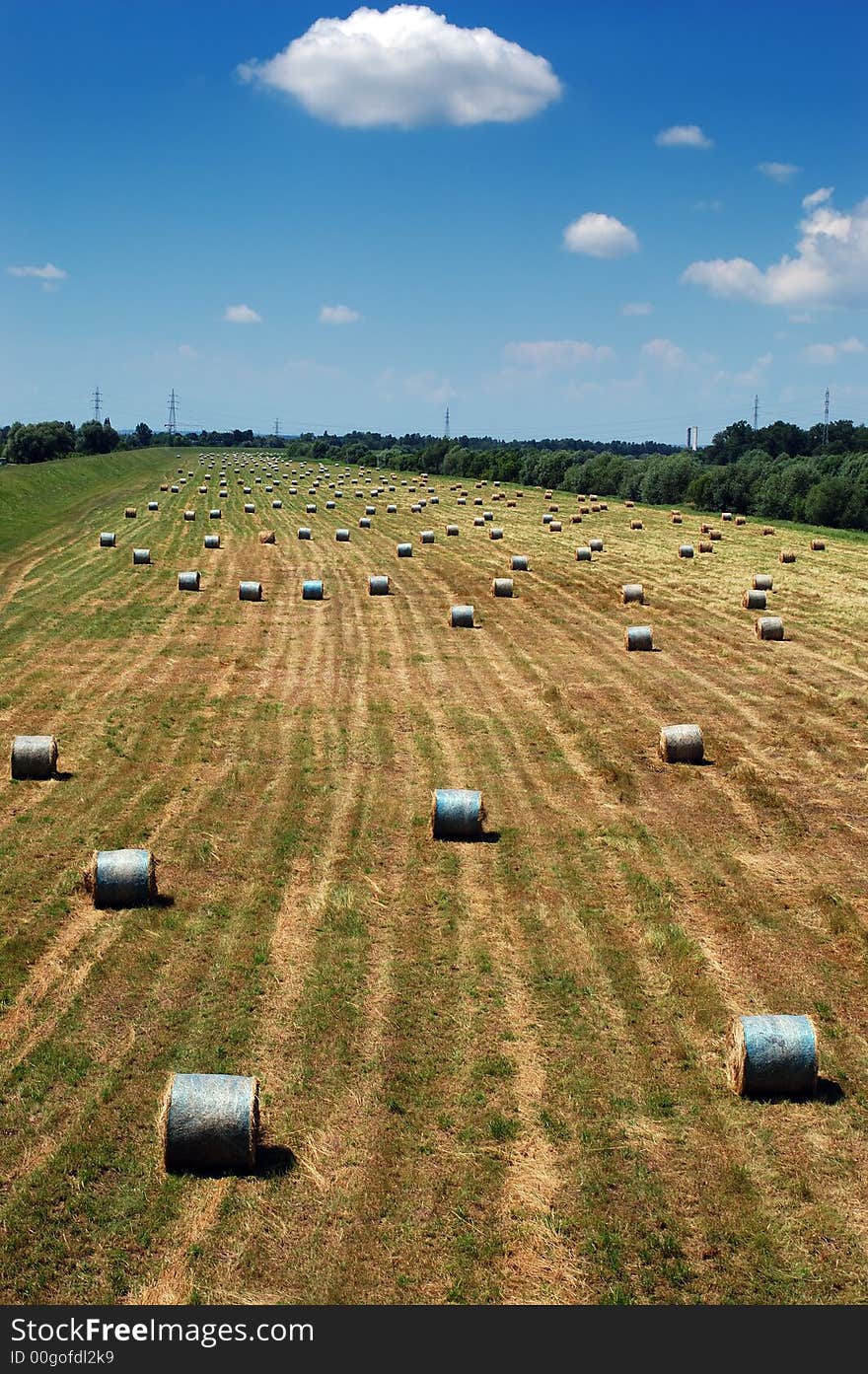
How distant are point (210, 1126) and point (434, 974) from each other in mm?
4099

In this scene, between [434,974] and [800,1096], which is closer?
[800,1096]

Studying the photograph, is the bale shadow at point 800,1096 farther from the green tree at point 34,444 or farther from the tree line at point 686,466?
the green tree at point 34,444

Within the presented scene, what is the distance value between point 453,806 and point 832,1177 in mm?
8656

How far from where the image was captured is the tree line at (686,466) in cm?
8056

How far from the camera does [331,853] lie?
57.9 feet

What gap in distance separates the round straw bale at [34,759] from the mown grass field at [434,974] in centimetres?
30

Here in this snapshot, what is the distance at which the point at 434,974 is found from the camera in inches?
550

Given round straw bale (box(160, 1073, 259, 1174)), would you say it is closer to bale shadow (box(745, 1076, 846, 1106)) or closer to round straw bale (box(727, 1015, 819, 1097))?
round straw bale (box(727, 1015, 819, 1097))

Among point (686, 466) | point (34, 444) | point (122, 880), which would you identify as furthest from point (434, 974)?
point (34, 444)

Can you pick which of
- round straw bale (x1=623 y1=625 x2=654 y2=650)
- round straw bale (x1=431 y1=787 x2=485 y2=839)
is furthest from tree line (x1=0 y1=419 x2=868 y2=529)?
round straw bale (x1=431 y1=787 x2=485 y2=839)

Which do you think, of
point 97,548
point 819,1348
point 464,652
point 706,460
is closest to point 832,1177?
point 819,1348

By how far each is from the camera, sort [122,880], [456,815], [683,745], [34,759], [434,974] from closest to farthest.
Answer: [434,974] < [122,880] < [456,815] < [34,759] < [683,745]

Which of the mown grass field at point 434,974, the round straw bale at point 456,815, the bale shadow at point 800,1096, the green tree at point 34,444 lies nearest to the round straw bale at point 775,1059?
the bale shadow at point 800,1096

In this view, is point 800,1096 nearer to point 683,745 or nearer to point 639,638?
point 683,745
